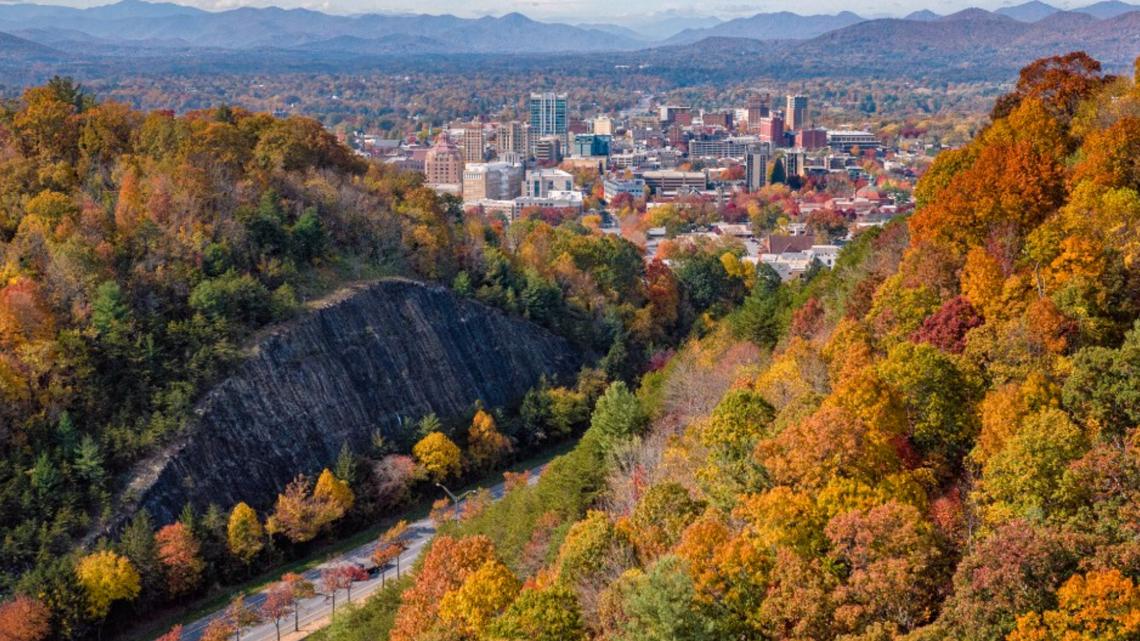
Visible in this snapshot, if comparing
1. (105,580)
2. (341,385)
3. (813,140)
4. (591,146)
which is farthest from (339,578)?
(813,140)

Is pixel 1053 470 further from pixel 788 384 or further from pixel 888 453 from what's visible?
pixel 788 384

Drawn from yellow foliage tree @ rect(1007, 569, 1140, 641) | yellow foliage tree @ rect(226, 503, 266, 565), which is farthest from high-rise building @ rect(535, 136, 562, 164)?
yellow foliage tree @ rect(1007, 569, 1140, 641)

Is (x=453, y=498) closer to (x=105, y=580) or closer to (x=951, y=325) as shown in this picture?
(x=105, y=580)

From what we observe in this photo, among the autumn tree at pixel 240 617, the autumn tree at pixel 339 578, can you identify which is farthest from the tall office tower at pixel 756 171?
the autumn tree at pixel 240 617

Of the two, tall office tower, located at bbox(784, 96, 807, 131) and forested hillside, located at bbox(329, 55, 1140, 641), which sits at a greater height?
forested hillside, located at bbox(329, 55, 1140, 641)

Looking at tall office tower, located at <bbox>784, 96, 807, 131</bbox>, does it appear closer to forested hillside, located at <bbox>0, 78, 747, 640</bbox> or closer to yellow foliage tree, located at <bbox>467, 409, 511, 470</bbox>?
forested hillside, located at <bbox>0, 78, 747, 640</bbox>

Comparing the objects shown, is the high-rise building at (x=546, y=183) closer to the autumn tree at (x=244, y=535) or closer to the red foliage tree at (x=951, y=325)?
the autumn tree at (x=244, y=535)
